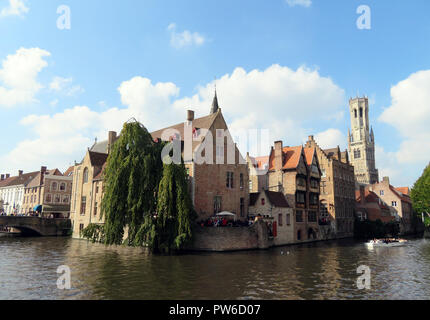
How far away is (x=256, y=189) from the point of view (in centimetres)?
5384

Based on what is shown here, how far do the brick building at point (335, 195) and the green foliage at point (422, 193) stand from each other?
1132 centimetres

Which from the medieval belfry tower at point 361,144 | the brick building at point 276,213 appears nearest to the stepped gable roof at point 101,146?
the brick building at point 276,213

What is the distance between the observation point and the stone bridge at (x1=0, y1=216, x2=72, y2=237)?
53.0 meters

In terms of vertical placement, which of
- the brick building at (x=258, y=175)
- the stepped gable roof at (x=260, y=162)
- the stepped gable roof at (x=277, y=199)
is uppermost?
the stepped gable roof at (x=260, y=162)

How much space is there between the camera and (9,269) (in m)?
23.0

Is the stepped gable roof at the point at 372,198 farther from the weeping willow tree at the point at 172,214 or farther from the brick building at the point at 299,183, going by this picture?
the weeping willow tree at the point at 172,214

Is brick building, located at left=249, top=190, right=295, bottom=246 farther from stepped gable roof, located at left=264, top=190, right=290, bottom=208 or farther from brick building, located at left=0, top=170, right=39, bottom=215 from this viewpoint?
brick building, located at left=0, top=170, right=39, bottom=215

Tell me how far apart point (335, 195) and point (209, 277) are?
44.7 metres

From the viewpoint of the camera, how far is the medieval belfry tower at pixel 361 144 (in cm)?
14512

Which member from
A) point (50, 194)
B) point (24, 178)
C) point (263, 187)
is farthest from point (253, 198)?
point (24, 178)

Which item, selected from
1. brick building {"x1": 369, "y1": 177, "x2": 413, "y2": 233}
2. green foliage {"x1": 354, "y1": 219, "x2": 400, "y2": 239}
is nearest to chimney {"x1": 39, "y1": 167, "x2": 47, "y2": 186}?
green foliage {"x1": 354, "y1": 219, "x2": 400, "y2": 239}

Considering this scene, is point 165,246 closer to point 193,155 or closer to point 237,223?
point 237,223

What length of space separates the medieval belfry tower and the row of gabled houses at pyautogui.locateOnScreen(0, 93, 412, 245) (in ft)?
239
